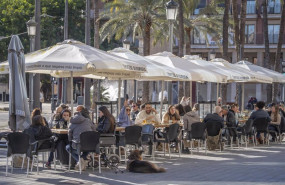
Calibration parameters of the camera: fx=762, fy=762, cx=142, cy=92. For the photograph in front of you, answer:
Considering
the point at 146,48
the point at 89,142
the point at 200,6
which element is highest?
the point at 200,6

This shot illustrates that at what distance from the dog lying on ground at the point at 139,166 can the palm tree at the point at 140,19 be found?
2911 cm

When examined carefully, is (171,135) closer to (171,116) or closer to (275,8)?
(171,116)

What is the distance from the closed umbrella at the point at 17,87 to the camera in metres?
17.3

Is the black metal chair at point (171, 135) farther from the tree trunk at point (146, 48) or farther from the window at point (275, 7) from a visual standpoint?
the window at point (275, 7)

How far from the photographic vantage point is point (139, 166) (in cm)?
1625

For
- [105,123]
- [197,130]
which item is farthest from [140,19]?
[105,123]

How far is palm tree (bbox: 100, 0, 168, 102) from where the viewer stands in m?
46.5

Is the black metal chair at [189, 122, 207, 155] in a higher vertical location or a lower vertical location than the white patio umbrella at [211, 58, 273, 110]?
lower

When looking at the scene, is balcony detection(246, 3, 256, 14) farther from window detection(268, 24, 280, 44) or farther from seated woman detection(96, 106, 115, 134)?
seated woman detection(96, 106, 115, 134)

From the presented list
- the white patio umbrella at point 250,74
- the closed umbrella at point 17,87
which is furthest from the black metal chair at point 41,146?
the white patio umbrella at point 250,74

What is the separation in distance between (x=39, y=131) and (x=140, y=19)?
102 feet

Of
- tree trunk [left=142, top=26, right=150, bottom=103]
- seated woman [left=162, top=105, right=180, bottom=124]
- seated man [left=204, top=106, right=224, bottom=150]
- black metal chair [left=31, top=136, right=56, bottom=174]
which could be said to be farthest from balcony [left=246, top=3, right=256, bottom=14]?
black metal chair [left=31, top=136, right=56, bottom=174]

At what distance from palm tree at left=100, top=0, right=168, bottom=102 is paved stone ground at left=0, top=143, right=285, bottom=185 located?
1025 inches

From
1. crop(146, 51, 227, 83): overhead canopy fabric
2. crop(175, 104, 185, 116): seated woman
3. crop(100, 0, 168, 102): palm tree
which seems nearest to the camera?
crop(175, 104, 185, 116): seated woman
